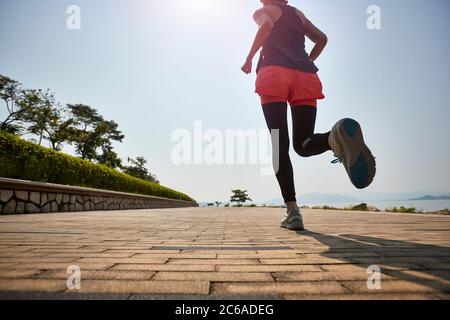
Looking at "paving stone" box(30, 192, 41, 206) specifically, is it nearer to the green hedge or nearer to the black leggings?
the green hedge

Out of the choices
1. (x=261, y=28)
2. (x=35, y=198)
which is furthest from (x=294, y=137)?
(x=35, y=198)

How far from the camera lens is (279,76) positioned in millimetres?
2791

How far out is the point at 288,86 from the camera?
111 inches

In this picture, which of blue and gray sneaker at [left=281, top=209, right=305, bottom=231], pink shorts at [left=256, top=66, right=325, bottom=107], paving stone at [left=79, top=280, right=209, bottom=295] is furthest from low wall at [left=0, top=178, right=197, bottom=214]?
paving stone at [left=79, top=280, right=209, bottom=295]

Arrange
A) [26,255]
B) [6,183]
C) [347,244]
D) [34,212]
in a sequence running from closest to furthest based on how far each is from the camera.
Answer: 1. [26,255]
2. [347,244]
3. [6,183]
4. [34,212]

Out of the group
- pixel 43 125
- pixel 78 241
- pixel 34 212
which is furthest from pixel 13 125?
pixel 78 241

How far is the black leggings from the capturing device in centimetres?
266

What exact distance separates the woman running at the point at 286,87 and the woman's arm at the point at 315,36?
0.19 m

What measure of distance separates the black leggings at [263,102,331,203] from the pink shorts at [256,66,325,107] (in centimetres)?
7

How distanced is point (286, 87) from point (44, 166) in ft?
24.8

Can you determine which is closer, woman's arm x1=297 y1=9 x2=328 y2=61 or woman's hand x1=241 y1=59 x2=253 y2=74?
woman's hand x1=241 y1=59 x2=253 y2=74

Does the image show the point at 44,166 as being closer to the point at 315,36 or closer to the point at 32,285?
the point at 315,36
